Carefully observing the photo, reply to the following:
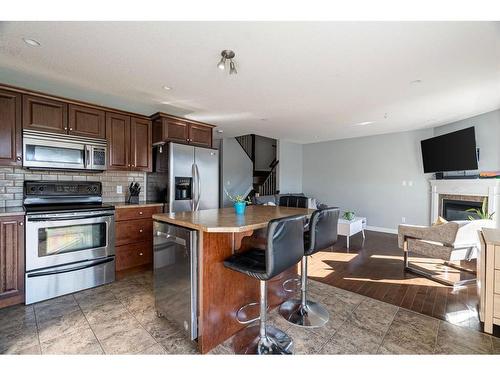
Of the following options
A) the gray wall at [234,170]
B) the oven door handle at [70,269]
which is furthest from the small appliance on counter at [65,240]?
the gray wall at [234,170]

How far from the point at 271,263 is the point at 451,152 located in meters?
4.76

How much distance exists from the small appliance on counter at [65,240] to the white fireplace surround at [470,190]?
582 cm

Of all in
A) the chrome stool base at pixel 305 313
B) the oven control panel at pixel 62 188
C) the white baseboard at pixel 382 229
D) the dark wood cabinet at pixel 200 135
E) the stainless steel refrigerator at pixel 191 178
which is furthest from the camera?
the white baseboard at pixel 382 229

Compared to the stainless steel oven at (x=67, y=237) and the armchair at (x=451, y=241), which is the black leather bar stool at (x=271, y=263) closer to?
the stainless steel oven at (x=67, y=237)

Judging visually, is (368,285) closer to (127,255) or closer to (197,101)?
(127,255)

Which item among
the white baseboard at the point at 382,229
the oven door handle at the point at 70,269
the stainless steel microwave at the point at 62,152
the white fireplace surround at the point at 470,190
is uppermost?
the stainless steel microwave at the point at 62,152

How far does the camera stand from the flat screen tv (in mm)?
3922

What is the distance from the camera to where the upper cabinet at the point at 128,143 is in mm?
3071

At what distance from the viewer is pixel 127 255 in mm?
2971

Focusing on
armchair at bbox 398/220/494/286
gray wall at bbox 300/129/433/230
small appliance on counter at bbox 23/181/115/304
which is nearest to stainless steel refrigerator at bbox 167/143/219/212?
small appliance on counter at bbox 23/181/115/304

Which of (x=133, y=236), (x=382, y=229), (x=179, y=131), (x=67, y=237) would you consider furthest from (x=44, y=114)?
(x=382, y=229)

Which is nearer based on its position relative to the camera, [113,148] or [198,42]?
[198,42]
